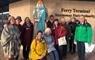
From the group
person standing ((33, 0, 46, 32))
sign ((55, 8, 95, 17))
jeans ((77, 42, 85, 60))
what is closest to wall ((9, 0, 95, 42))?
sign ((55, 8, 95, 17))

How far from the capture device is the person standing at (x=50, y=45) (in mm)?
14703

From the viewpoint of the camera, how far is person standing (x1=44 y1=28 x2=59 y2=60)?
48.2 feet

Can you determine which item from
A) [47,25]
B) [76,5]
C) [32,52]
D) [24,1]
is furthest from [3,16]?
[32,52]

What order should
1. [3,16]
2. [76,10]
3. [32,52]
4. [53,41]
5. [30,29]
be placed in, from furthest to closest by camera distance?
[3,16] → [76,10] → [30,29] → [53,41] → [32,52]

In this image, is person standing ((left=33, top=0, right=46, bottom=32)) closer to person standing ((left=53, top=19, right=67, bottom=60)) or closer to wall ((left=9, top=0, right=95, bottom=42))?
person standing ((left=53, top=19, right=67, bottom=60))

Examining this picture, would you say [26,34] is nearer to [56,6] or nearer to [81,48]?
[81,48]

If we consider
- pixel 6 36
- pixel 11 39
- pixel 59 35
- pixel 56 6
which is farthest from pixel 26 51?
pixel 56 6

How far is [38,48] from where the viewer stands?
13945 mm

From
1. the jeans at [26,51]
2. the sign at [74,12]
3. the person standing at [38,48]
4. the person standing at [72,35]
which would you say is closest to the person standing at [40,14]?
the person standing at [72,35]

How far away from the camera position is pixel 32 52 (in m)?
14.0

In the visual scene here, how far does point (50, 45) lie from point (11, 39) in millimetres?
1421

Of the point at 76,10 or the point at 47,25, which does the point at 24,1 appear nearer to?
the point at 76,10

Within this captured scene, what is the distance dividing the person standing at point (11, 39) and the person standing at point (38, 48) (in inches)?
48.3

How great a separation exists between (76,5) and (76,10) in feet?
0.92
